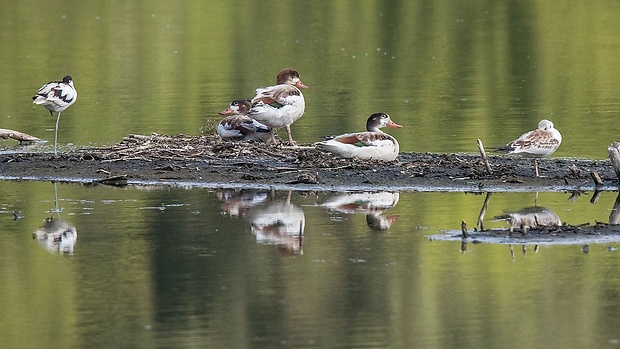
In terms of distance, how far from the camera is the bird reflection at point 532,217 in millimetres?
14031

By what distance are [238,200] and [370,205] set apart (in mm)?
1618

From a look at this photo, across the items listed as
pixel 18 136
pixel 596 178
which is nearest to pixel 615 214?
pixel 596 178

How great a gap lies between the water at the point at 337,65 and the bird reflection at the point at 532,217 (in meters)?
4.43

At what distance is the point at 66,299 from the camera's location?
38.4 ft

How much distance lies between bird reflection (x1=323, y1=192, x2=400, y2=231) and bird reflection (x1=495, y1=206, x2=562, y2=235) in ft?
3.92

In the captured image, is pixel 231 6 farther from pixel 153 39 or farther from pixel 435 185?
pixel 435 185

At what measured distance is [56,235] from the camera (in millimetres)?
14531

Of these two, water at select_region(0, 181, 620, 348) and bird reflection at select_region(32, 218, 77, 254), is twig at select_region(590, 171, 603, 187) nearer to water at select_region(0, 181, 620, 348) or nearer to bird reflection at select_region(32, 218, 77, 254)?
water at select_region(0, 181, 620, 348)

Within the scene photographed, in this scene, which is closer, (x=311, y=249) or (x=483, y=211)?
(x=311, y=249)

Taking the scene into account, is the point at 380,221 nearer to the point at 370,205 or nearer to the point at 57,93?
the point at 370,205

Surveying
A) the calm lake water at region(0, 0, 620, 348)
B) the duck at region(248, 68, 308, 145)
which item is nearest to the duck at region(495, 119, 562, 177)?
the calm lake water at region(0, 0, 620, 348)

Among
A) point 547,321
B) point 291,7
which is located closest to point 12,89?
point 547,321

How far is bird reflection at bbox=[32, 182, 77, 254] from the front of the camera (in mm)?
13938

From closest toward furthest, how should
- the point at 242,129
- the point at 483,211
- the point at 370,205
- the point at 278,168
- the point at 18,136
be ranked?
the point at 483,211 < the point at 370,205 < the point at 278,168 < the point at 242,129 < the point at 18,136
